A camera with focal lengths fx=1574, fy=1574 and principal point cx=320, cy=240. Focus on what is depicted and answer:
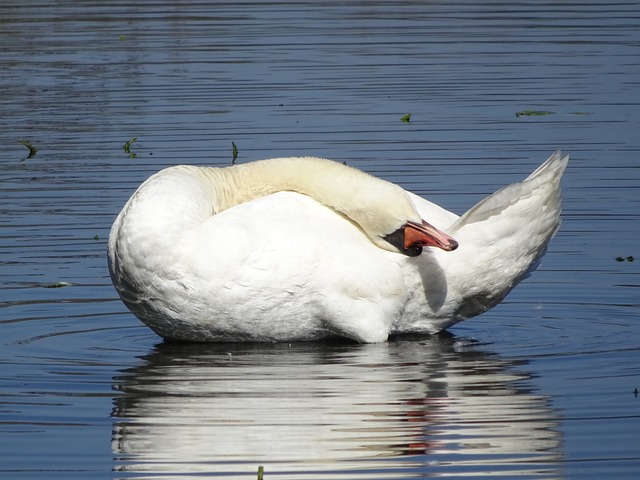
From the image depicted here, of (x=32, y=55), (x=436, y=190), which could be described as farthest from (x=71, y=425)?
(x=32, y=55)

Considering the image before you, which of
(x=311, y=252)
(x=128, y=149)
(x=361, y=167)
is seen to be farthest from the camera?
(x=128, y=149)

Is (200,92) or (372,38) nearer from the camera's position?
(200,92)

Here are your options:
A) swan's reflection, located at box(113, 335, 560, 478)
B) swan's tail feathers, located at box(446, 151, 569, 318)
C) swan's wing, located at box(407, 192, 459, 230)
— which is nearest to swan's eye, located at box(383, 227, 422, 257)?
swan's tail feathers, located at box(446, 151, 569, 318)

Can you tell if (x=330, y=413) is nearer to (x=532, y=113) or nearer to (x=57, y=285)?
(x=57, y=285)

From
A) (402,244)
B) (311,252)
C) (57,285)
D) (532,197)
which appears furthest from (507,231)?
(57,285)

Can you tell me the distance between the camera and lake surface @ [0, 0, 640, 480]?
722 cm

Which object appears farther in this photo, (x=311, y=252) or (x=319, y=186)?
(x=319, y=186)

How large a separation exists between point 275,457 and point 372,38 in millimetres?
17985

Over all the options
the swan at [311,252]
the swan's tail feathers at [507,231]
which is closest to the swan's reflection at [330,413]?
the swan at [311,252]

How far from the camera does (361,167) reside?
14453 mm

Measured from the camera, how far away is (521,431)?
7.34 m

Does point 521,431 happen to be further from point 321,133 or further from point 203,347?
point 321,133

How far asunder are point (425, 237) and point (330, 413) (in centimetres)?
178

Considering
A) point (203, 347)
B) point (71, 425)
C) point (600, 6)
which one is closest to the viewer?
point (71, 425)
